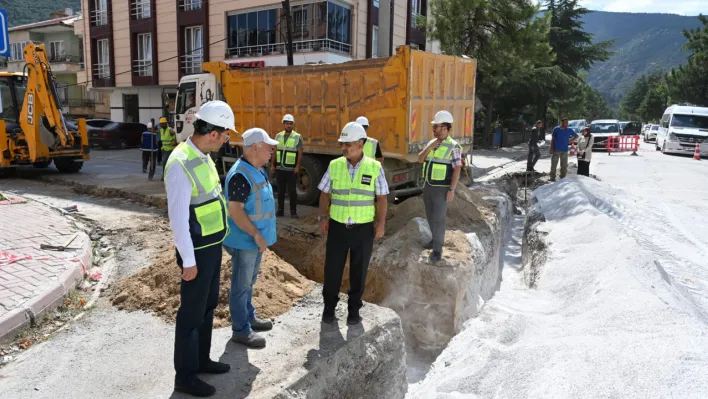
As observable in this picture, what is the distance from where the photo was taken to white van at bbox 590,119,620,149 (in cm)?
2450


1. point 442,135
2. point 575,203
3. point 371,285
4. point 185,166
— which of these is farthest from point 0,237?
point 575,203

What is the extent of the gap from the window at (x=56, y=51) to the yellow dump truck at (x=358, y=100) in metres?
29.9

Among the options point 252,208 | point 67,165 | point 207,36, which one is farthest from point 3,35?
point 207,36

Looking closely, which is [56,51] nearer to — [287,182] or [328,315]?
[287,182]

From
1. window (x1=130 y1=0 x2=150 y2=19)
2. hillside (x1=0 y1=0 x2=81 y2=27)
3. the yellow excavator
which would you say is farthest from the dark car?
hillside (x1=0 y1=0 x2=81 y2=27)

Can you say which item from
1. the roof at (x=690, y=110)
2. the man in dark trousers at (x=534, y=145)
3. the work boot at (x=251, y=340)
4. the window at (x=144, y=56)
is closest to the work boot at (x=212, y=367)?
the work boot at (x=251, y=340)

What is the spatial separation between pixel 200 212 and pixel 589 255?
591cm

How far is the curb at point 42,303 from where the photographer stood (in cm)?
407

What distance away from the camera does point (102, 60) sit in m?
30.0

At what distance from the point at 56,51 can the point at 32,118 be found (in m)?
27.6

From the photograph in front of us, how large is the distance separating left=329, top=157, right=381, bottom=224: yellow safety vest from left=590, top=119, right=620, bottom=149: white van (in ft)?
77.4

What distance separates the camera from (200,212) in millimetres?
2879

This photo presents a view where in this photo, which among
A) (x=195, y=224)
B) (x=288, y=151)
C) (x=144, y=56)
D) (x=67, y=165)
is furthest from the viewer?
(x=144, y=56)

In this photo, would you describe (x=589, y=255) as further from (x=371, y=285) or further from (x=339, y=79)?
(x=339, y=79)
